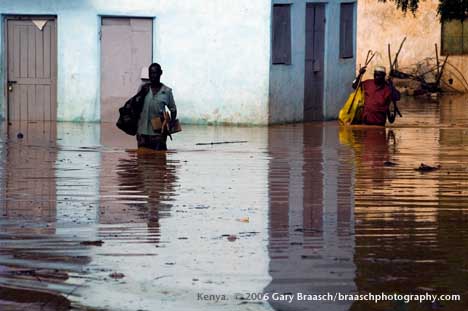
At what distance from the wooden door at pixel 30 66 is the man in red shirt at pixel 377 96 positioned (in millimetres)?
6051

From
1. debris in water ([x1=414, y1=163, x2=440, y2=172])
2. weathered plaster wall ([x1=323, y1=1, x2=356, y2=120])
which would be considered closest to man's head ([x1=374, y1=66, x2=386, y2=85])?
weathered plaster wall ([x1=323, y1=1, x2=356, y2=120])

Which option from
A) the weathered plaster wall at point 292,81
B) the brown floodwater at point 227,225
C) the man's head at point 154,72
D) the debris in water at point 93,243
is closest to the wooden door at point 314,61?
the weathered plaster wall at point 292,81

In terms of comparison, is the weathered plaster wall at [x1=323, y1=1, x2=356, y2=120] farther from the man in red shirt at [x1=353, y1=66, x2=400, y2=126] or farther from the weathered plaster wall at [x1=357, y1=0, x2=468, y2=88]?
the weathered plaster wall at [x1=357, y1=0, x2=468, y2=88]

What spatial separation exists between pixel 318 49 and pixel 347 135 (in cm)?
470

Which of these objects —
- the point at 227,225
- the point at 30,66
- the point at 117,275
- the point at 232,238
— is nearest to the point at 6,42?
the point at 30,66

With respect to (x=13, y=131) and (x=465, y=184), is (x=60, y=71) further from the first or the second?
(x=465, y=184)

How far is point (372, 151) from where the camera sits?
19.3 m

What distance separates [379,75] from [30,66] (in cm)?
690

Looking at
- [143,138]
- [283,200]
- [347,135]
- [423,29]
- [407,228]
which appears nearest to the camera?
[407,228]

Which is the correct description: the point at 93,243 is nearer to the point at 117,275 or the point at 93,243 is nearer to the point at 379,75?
the point at 117,275

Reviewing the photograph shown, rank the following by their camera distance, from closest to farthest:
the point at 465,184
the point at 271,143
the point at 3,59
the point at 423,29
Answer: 1. the point at 465,184
2. the point at 271,143
3. the point at 3,59
4. the point at 423,29

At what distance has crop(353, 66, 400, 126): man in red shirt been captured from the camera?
2348 cm

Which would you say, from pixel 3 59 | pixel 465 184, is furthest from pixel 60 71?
pixel 465 184

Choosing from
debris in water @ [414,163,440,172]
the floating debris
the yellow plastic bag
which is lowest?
the floating debris
